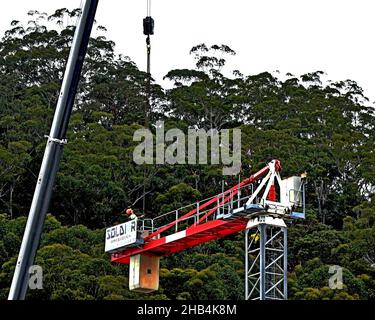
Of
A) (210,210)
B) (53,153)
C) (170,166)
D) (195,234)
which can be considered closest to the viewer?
(53,153)

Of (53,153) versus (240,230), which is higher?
(240,230)

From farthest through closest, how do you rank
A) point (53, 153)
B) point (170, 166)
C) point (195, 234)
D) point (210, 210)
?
point (170, 166), point (195, 234), point (210, 210), point (53, 153)

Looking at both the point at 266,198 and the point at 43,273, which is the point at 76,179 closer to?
the point at 43,273

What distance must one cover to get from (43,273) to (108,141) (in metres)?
14.1

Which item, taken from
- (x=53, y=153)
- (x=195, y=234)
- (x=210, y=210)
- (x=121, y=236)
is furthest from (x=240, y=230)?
(x=53, y=153)

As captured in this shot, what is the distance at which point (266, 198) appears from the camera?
3100 centimetres

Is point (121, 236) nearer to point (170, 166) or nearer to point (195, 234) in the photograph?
point (195, 234)

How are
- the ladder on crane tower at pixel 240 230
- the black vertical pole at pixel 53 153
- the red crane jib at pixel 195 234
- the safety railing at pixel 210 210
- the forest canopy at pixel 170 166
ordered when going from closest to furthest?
1. the black vertical pole at pixel 53 153
2. the ladder on crane tower at pixel 240 230
3. the safety railing at pixel 210 210
4. the red crane jib at pixel 195 234
5. the forest canopy at pixel 170 166

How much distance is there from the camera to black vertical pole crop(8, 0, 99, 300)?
33.3ft

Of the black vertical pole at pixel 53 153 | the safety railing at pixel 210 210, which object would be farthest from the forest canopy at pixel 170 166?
the black vertical pole at pixel 53 153

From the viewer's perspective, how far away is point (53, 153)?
414 inches

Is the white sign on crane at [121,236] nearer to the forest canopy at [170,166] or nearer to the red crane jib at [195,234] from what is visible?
the red crane jib at [195,234]

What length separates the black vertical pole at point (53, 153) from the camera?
10.1 metres

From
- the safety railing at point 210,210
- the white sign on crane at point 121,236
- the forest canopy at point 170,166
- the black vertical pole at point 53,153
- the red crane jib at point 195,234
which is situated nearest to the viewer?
the black vertical pole at point 53,153
